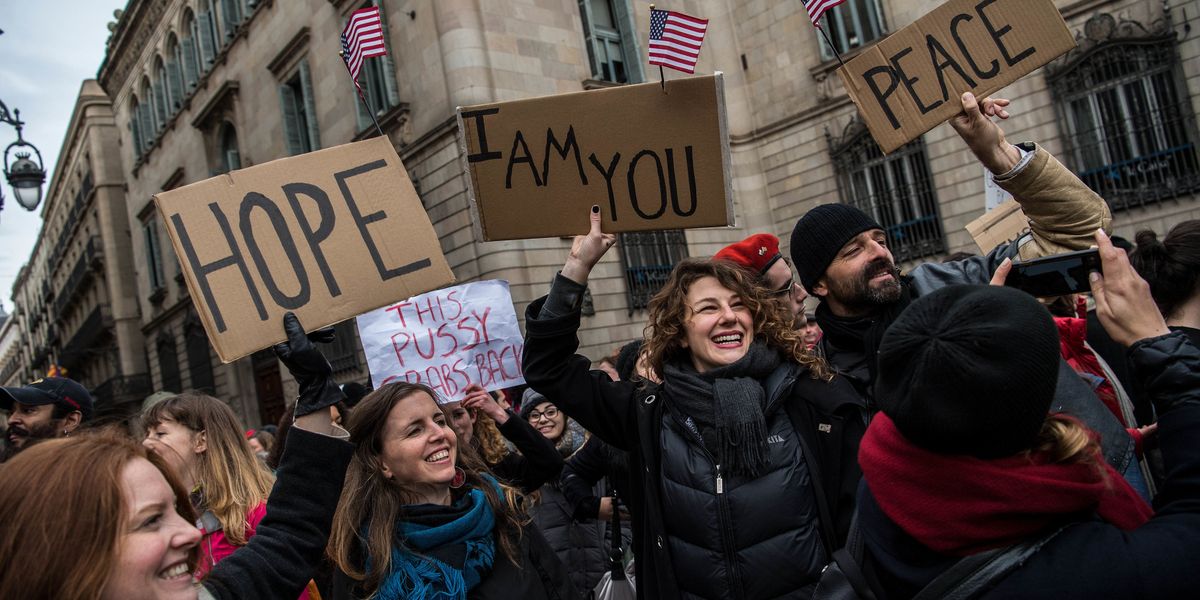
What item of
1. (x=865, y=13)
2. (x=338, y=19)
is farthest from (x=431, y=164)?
(x=865, y=13)

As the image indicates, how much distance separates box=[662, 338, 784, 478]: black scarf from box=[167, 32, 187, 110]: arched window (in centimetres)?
2570

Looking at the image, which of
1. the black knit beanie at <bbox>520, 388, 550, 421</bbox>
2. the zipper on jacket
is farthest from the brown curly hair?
the black knit beanie at <bbox>520, 388, 550, 421</bbox>

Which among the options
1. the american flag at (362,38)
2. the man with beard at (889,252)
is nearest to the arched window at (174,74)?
the american flag at (362,38)

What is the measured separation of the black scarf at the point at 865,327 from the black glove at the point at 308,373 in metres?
1.65

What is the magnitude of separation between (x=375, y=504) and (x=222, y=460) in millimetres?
799

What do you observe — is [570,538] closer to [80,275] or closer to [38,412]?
[38,412]

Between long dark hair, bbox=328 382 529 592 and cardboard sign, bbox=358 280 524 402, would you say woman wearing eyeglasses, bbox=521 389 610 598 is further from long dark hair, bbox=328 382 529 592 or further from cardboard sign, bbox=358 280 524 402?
long dark hair, bbox=328 382 529 592

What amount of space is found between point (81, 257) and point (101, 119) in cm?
751

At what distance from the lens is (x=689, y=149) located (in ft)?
9.68

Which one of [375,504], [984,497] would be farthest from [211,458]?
[984,497]

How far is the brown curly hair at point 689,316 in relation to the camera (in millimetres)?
2645

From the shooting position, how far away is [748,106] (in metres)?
16.1

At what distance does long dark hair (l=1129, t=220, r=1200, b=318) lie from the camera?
2.23 metres

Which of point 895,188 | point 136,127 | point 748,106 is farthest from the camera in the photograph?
point 136,127
